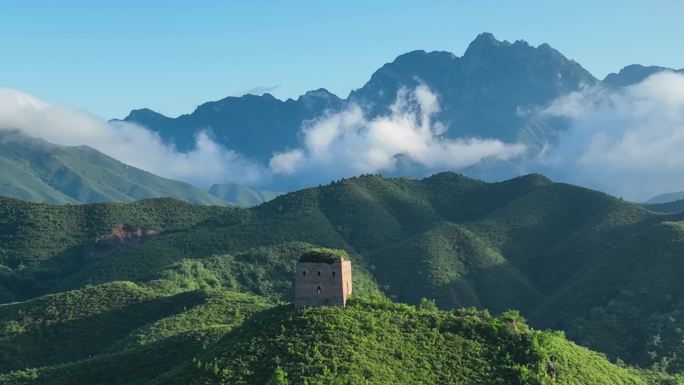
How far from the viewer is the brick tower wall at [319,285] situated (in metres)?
70.7

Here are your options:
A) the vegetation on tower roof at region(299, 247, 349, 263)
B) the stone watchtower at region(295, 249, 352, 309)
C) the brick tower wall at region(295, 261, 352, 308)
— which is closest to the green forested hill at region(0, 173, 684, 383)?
the brick tower wall at region(295, 261, 352, 308)

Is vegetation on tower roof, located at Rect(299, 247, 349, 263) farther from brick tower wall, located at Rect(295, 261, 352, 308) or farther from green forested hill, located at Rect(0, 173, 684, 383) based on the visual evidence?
green forested hill, located at Rect(0, 173, 684, 383)

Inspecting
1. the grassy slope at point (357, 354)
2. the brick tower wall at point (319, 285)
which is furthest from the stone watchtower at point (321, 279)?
the grassy slope at point (357, 354)

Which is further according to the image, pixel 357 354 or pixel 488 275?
pixel 488 275

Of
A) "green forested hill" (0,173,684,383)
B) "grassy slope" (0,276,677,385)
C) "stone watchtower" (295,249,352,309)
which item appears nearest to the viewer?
"grassy slope" (0,276,677,385)

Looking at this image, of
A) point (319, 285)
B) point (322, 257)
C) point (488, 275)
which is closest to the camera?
point (322, 257)

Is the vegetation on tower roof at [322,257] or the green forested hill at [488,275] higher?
the vegetation on tower roof at [322,257]

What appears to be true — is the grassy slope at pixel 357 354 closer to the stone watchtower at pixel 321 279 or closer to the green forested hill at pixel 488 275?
the stone watchtower at pixel 321 279

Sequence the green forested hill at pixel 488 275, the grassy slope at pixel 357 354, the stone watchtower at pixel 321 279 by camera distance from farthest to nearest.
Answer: the green forested hill at pixel 488 275 < the stone watchtower at pixel 321 279 < the grassy slope at pixel 357 354

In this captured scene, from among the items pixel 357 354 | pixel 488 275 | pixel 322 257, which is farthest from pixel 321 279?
pixel 488 275

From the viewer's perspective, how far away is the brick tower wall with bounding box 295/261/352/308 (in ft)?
232

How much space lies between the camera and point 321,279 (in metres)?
71.0

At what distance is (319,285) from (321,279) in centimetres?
63

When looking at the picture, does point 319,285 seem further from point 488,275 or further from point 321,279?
point 488,275
